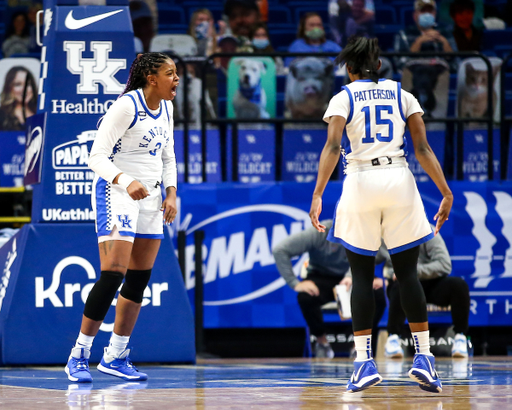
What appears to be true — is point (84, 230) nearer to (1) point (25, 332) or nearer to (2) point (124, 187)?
(1) point (25, 332)

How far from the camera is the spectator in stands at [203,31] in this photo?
9883 millimetres

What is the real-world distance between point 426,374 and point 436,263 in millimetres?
3275

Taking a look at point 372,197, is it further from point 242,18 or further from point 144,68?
point 242,18

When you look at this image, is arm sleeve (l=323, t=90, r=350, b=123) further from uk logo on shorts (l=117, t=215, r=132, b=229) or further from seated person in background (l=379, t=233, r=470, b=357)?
seated person in background (l=379, t=233, r=470, b=357)

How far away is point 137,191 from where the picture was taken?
12.9 ft

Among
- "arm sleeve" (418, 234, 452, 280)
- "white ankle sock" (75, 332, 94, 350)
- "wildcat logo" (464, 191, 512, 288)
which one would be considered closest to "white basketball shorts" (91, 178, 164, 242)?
"white ankle sock" (75, 332, 94, 350)

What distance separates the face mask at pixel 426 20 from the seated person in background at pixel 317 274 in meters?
4.24

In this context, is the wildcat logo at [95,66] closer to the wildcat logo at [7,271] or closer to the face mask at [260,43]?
the wildcat logo at [7,271]

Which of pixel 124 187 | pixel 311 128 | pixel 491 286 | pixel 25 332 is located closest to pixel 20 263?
pixel 25 332

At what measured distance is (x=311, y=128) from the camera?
779 centimetres

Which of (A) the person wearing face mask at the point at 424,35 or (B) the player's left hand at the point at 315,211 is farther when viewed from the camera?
(A) the person wearing face mask at the point at 424,35

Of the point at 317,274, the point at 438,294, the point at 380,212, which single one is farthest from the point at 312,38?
the point at 380,212

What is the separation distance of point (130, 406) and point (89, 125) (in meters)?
2.71

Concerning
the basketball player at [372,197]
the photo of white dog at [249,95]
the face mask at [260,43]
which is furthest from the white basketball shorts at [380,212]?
the face mask at [260,43]
